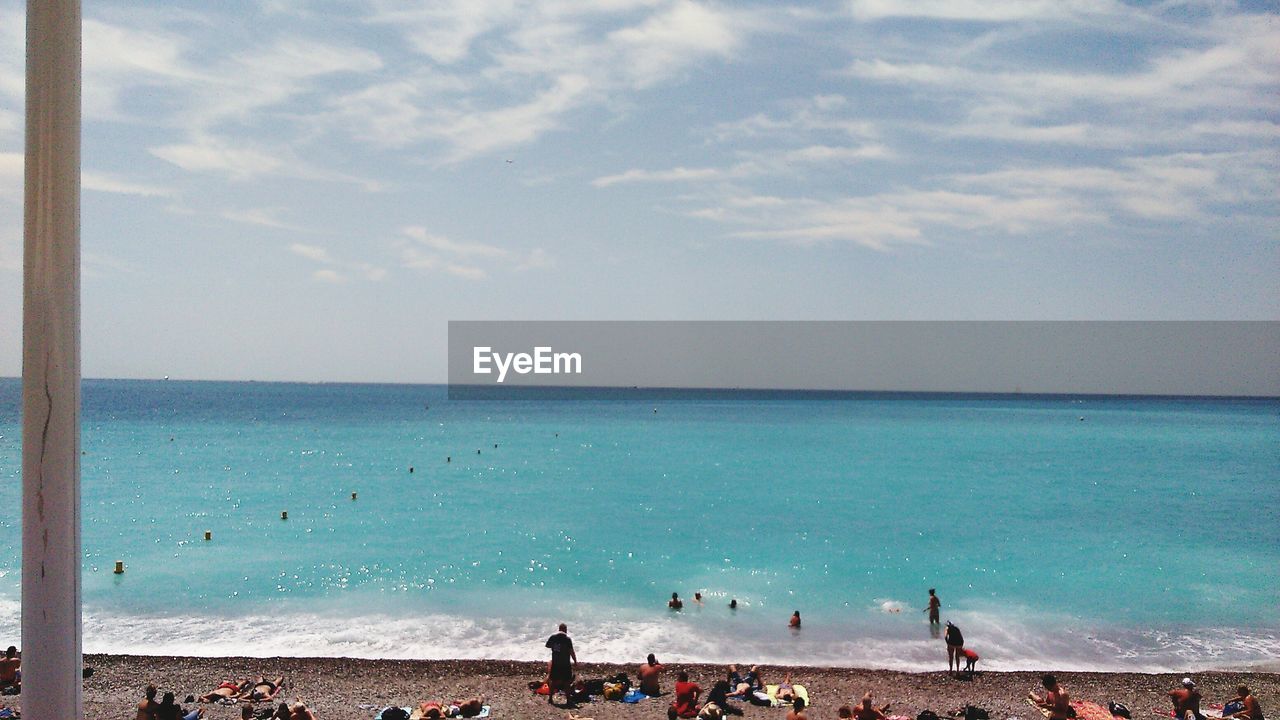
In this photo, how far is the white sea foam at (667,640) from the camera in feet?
61.7

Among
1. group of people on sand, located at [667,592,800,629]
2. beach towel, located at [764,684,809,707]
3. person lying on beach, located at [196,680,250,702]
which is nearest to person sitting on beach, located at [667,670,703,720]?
beach towel, located at [764,684,809,707]

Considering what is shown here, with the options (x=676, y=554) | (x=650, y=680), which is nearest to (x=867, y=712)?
(x=650, y=680)

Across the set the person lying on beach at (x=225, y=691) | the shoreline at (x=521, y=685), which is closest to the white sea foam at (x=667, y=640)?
the shoreline at (x=521, y=685)

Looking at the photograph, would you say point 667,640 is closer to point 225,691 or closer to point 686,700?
point 686,700

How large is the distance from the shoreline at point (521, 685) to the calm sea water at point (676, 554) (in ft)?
5.55

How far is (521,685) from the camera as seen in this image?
15.6 meters

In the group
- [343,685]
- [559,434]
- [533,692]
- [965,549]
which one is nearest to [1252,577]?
[965,549]

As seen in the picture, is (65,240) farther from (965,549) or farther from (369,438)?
(369,438)

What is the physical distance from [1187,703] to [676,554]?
1829 centimetres

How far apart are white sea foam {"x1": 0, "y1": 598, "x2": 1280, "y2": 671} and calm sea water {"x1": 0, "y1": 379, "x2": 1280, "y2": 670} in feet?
0.30

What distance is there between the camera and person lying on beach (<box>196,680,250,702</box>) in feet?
47.9

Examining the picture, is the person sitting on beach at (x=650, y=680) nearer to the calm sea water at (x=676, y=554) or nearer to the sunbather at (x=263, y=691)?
the calm sea water at (x=676, y=554)

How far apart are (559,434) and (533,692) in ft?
248

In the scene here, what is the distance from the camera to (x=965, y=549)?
32000 millimetres
